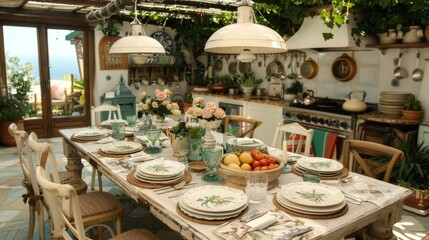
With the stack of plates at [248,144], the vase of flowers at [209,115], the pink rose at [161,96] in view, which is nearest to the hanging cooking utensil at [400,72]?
the stack of plates at [248,144]

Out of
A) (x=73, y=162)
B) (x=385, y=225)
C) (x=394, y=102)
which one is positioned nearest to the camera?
(x=385, y=225)

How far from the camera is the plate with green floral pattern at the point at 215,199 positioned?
1.47 metres

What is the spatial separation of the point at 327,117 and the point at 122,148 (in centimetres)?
260

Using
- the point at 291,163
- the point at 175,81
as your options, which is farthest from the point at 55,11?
the point at 291,163

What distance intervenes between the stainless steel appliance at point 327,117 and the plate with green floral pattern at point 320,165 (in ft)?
6.18

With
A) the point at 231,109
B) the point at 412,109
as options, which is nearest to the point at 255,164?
the point at 412,109

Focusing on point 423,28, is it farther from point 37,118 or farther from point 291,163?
point 37,118

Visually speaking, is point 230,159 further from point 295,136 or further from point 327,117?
Result: point 327,117

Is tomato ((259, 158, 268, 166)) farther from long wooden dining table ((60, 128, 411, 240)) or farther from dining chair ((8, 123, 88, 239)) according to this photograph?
dining chair ((8, 123, 88, 239))

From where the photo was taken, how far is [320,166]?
2.08 meters

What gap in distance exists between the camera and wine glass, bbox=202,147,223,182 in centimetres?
188

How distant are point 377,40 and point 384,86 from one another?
56 cm

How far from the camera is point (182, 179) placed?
1.91 meters

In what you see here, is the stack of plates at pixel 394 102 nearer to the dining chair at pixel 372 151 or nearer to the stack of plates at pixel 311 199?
the dining chair at pixel 372 151
